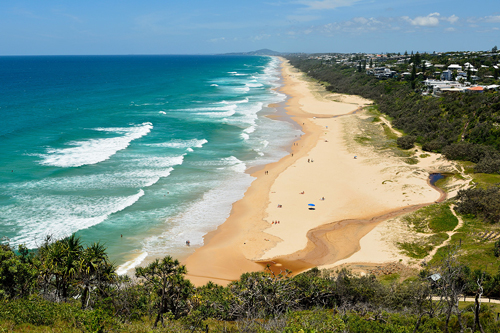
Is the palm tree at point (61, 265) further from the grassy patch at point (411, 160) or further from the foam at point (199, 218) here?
the grassy patch at point (411, 160)

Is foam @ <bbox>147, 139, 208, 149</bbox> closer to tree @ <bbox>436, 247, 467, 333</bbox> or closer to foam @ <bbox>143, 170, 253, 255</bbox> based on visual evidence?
foam @ <bbox>143, 170, 253, 255</bbox>

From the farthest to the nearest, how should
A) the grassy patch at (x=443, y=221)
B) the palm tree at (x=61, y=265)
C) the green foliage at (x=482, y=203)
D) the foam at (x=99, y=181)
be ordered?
the foam at (x=99, y=181) → the grassy patch at (x=443, y=221) → the green foliage at (x=482, y=203) → the palm tree at (x=61, y=265)

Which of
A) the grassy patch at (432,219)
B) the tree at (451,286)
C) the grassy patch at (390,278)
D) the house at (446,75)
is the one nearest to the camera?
the tree at (451,286)

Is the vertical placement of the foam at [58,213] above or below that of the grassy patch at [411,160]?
below


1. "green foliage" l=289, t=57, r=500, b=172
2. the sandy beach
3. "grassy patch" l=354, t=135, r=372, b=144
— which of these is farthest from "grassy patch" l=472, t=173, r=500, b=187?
"grassy patch" l=354, t=135, r=372, b=144

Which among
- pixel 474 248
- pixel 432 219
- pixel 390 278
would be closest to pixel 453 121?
pixel 432 219

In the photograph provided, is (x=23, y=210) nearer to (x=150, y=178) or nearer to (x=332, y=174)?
(x=150, y=178)

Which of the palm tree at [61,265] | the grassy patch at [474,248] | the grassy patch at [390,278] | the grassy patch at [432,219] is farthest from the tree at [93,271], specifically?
the grassy patch at [432,219]

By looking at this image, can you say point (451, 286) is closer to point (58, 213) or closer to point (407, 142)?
point (58, 213)
